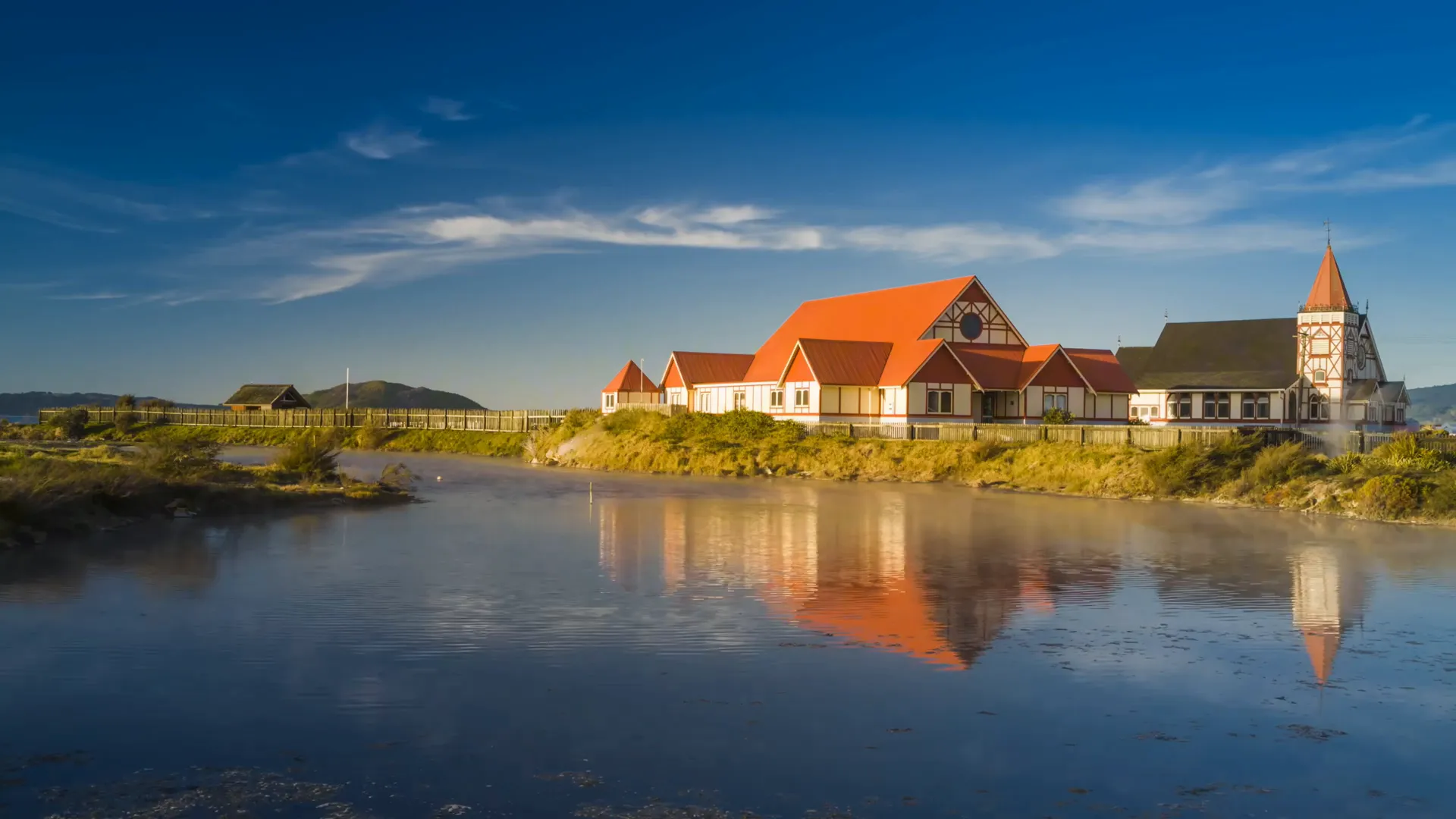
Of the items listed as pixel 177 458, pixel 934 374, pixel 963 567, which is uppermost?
pixel 934 374

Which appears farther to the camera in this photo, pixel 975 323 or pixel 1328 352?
pixel 1328 352

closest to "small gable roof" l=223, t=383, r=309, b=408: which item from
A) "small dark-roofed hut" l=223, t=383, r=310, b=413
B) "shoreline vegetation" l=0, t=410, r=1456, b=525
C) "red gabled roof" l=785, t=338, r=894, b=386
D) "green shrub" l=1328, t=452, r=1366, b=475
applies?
"small dark-roofed hut" l=223, t=383, r=310, b=413

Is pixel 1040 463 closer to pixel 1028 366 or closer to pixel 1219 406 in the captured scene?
pixel 1028 366

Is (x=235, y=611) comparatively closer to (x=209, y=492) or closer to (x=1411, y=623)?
(x=209, y=492)

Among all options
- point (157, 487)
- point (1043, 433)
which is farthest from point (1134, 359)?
point (157, 487)

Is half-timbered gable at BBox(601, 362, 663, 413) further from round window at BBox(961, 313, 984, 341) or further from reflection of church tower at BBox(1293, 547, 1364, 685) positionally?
reflection of church tower at BBox(1293, 547, 1364, 685)

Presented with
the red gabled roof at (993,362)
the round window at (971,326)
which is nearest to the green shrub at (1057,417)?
the red gabled roof at (993,362)

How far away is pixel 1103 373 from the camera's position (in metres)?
60.8

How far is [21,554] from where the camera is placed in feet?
63.1

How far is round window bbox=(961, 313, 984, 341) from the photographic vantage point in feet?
200

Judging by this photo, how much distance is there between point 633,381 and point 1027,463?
41.4 m

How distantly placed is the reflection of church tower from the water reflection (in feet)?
Answer: 0.13

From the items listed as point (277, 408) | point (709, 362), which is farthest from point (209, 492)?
point (277, 408)

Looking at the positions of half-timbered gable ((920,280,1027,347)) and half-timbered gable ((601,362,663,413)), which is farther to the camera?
half-timbered gable ((601,362,663,413))
